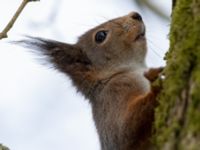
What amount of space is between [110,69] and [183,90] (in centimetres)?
198

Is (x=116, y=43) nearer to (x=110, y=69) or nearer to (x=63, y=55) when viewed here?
(x=110, y=69)

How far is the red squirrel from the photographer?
3092 millimetres

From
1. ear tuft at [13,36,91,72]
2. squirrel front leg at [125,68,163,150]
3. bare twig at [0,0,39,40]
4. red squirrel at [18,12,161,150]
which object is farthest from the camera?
ear tuft at [13,36,91,72]

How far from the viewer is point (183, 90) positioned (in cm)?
188

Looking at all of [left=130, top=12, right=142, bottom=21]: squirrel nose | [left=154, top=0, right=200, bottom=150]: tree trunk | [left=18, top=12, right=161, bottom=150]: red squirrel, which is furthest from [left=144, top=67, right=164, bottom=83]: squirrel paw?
[left=130, top=12, right=142, bottom=21]: squirrel nose

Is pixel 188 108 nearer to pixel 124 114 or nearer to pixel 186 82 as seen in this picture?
pixel 186 82

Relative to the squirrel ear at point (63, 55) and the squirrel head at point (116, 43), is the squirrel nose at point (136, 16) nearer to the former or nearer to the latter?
the squirrel head at point (116, 43)

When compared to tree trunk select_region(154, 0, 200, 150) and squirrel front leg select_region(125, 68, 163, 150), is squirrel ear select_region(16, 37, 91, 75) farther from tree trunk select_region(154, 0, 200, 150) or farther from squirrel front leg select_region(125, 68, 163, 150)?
tree trunk select_region(154, 0, 200, 150)

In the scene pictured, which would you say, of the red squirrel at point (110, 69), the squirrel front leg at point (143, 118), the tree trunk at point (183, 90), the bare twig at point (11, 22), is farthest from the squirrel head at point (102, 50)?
the tree trunk at point (183, 90)

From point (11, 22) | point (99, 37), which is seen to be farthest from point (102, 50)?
point (11, 22)

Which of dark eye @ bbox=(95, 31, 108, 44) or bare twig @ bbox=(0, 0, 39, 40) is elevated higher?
bare twig @ bbox=(0, 0, 39, 40)

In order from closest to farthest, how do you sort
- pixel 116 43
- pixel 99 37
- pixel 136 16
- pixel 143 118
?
pixel 143 118 < pixel 136 16 < pixel 116 43 < pixel 99 37

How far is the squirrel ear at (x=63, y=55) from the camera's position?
376 centimetres

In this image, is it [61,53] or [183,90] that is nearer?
[183,90]
